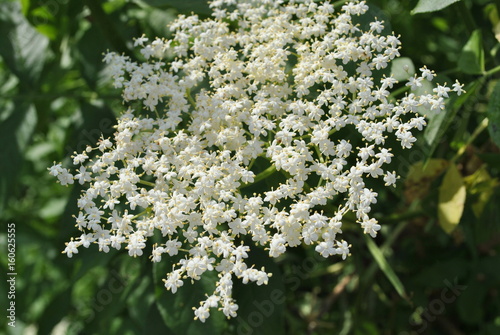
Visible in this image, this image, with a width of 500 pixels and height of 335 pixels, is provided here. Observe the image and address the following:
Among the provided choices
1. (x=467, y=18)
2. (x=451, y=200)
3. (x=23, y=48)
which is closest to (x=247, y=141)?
(x=451, y=200)

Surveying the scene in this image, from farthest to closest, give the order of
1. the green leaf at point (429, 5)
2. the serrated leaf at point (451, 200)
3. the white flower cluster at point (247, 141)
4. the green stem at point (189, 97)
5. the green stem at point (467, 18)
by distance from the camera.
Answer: the green stem at point (467, 18)
the serrated leaf at point (451, 200)
the green stem at point (189, 97)
the green leaf at point (429, 5)
the white flower cluster at point (247, 141)

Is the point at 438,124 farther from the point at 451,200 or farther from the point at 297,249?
the point at 297,249

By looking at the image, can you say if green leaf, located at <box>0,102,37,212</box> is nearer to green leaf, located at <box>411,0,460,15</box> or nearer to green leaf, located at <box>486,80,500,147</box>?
green leaf, located at <box>411,0,460,15</box>

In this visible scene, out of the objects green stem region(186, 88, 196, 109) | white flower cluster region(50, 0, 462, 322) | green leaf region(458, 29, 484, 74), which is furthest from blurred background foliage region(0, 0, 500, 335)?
green stem region(186, 88, 196, 109)

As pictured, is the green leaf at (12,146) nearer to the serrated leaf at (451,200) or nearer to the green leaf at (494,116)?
the serrated leaf at (451,200)

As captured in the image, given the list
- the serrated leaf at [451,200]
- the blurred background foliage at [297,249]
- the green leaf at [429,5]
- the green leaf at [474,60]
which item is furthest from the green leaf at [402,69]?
the serrated leaf at [451,200]

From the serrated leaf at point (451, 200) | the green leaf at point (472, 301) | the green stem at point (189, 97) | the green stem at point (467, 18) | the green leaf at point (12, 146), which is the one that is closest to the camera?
the green stem at point (189, 97)

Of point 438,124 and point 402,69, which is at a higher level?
point 402,69
